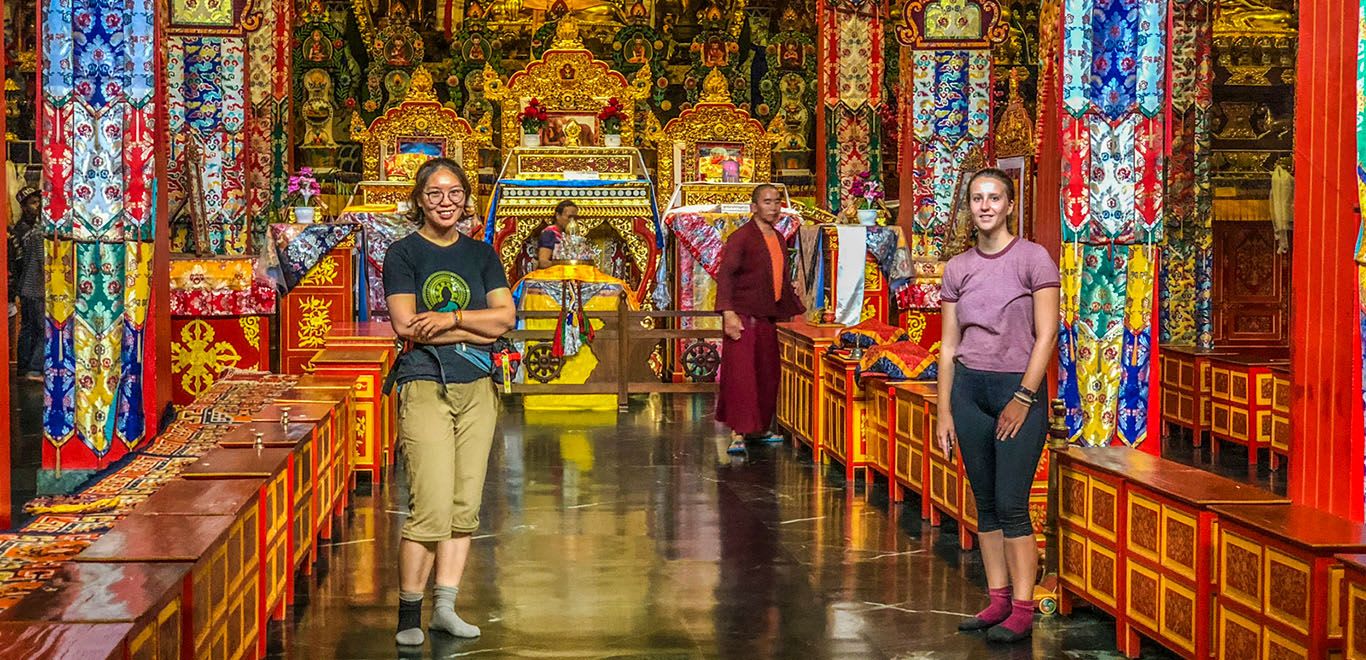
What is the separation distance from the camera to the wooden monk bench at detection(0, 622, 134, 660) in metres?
3.29

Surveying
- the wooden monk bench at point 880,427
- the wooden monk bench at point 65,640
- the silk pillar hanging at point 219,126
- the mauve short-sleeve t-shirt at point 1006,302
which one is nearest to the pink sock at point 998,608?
the mauve short-sleeve t-shirt at point 1006,302

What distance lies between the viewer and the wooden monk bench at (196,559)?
4145 mm

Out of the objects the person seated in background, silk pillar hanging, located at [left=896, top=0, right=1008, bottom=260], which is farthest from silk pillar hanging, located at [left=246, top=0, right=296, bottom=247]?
silk pillar hanging, located at [left=896, top=0, right=1008, bottom=260]

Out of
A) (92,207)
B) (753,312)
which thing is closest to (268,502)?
(92,207)

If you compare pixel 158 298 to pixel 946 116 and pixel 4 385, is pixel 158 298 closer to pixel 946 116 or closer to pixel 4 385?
pixel 4 385

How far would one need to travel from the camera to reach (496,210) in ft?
51.3

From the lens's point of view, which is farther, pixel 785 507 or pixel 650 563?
pixel 785 507

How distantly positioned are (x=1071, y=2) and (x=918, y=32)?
18.5 ft

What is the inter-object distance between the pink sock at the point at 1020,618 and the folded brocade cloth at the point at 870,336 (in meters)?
3.68

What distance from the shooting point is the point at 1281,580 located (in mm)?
4449

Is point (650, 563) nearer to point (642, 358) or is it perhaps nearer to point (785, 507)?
point (785, 507)

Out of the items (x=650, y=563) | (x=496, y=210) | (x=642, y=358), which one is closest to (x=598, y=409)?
(x=642, y=358)

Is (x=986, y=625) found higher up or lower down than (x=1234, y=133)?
lower down

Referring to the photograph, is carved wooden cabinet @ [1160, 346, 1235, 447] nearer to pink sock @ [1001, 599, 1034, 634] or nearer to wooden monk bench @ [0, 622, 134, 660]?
pink sock @ [1001, 599, 1034, 634]
